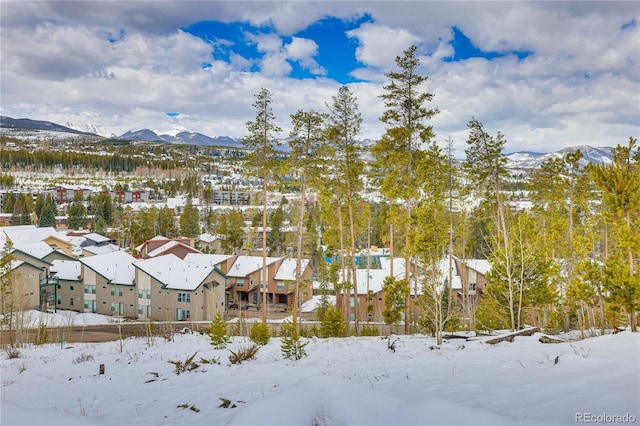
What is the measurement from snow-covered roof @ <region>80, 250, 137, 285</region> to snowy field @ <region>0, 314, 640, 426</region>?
22.7 m

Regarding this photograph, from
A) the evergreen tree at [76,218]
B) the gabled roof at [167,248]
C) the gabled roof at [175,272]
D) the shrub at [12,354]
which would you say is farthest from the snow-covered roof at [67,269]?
the evergreen tree at [76,218]

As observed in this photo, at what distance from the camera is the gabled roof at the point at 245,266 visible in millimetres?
41344

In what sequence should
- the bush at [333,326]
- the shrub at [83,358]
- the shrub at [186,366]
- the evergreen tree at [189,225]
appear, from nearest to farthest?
the shrub at [186,366], the shrub at [83,358], the bush at [333,326], the evergreen tree at [189,225]

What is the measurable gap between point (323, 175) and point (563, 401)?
13.9m

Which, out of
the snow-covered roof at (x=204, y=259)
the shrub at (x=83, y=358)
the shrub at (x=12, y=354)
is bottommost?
the shrub at (x=12, y=354)

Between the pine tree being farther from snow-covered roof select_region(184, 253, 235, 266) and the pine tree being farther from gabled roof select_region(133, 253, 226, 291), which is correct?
snow-covered roof select_region(184, 253, 235, 266)

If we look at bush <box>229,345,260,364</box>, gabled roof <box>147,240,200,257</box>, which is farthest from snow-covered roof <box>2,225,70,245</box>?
bush <box>229,345,260,364</box>

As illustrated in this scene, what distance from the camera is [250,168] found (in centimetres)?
1811

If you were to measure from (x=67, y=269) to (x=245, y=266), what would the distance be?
1822cm

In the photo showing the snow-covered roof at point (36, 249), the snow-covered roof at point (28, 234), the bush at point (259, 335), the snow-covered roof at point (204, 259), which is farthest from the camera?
the snow-covered roof at point (28, 234)

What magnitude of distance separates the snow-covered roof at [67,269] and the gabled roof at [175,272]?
762 centimetres

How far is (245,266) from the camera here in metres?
42.4

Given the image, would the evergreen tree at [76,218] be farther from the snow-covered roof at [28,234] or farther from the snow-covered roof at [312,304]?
the snow-covered roof at [312,304]

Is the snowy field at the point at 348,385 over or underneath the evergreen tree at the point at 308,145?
underneath
